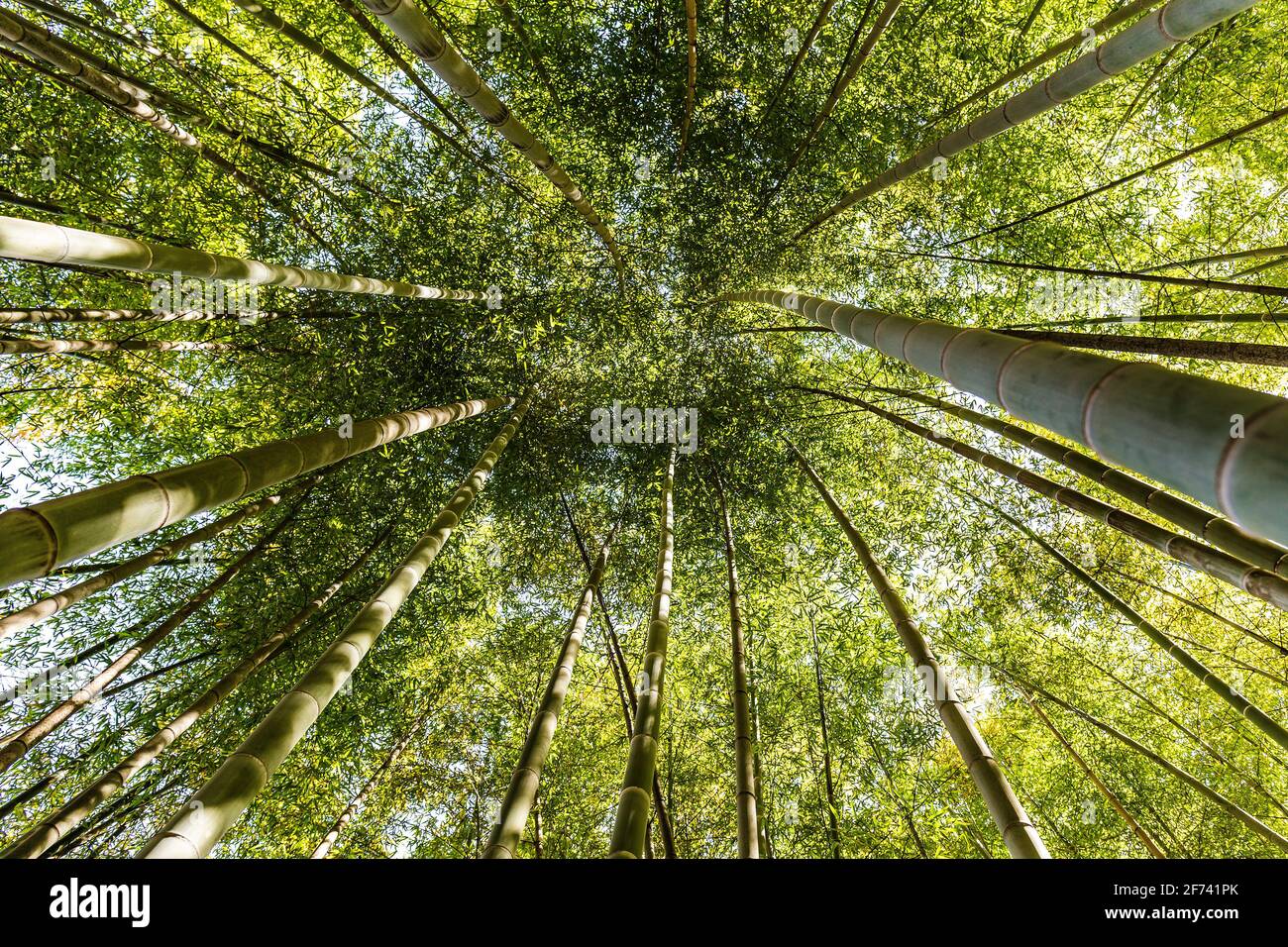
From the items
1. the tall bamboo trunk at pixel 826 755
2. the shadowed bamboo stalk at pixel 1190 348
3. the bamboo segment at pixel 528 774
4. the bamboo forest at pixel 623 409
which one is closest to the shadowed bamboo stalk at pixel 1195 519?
the shadowed bamboo stalk at pixel 1190 348

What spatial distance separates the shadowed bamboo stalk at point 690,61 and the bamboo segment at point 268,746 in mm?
3341

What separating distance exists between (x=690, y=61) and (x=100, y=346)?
4.53 m

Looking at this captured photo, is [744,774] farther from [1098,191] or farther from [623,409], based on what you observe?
[1098,191]

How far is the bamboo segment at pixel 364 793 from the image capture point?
4.48m

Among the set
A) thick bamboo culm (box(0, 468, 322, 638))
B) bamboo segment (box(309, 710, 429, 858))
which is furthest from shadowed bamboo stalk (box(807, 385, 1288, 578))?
bamboo segment (box(309, 710, 429, 858))

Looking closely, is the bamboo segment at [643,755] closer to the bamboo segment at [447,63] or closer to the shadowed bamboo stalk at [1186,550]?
the shadowed bamboo stalk at [1186,550]

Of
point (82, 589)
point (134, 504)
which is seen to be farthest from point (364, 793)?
point (134, 504)

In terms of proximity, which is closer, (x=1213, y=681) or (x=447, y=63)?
(x=447, y=63)

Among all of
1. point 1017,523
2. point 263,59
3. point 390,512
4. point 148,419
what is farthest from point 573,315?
point 1017,523

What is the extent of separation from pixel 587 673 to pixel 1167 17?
18.7 ft

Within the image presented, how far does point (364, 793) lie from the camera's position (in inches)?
192

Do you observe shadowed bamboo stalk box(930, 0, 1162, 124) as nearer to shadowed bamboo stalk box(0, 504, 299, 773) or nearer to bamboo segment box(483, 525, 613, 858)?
bamboo segment box(483, 525, 613, 858)

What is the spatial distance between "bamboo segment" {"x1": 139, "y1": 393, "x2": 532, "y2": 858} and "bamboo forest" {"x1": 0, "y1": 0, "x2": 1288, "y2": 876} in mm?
1021

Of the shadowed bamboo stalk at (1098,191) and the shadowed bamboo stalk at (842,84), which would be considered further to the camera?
the shadowed bamboo stalk at (1098,191)
